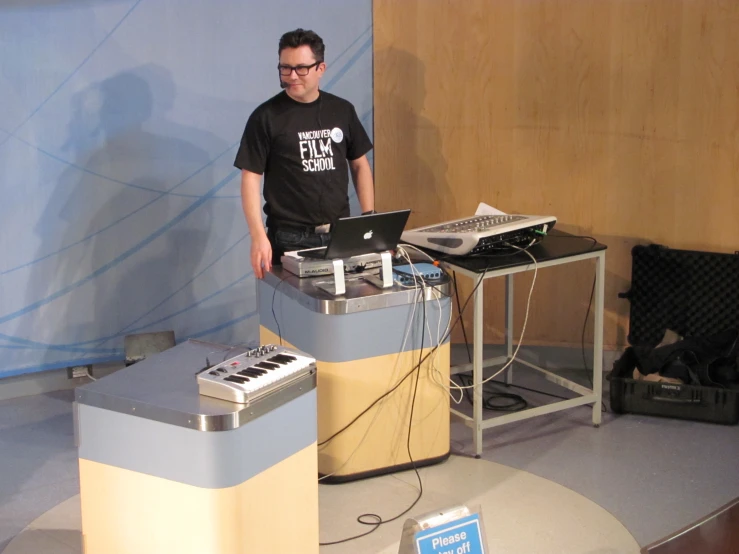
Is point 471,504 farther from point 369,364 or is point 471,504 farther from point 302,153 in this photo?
point 302,153

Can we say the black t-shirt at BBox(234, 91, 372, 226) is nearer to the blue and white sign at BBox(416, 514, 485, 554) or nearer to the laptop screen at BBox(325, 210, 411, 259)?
the laptop screen at BBox(325, 210, 411, 259)

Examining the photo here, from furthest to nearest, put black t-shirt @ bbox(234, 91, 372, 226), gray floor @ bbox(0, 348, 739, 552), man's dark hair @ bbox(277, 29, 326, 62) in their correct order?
black t-shirt @ bbox(234, 91, 372, 226)
man's dark hair @ bbox(277, 29, 326, 62)
gray floor @ bbox(0, 348, 739, 552)

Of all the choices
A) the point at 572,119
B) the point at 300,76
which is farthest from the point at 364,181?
the point at 572,119

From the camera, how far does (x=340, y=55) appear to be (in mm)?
4355

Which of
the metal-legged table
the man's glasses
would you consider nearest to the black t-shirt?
the man's glasses

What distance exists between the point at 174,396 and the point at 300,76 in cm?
145

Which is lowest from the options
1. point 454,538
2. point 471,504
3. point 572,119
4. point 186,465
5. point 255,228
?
point 471,504

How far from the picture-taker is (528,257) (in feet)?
11.7

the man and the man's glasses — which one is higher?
the man's glasses

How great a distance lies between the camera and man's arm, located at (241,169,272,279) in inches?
→ 136

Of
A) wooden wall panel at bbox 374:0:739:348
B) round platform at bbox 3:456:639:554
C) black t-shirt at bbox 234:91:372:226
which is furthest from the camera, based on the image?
wooden wall panel at bbox 374:0:739:348

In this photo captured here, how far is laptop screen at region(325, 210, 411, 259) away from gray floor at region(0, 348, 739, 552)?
96 centimetres

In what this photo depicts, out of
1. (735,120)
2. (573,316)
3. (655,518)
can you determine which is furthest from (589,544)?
(735,120)

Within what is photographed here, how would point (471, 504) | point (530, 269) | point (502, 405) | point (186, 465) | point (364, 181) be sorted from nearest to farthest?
point (186, 465) → point (471, 504) → point (530, 269) → point (364, 181) → point (502, 405)
